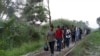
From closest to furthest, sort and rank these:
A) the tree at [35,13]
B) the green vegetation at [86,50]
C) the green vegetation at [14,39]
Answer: the green vegetation at [14,39], the green vegetation at [86,50], the tree at [35,13]

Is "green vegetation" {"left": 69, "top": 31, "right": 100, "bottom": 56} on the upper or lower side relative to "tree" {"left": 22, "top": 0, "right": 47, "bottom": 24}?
lower

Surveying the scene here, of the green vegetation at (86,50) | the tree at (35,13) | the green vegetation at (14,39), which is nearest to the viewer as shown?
the green vegetation at (14,39)

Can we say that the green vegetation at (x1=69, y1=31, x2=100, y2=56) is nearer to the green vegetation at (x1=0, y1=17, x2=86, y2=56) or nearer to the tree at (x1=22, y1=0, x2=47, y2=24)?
the green vegetation at (x1=0, y1=17, x2=86, y2=56)

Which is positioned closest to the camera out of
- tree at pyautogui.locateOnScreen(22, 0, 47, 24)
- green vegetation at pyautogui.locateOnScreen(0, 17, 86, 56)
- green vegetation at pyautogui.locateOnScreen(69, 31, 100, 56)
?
green vegetation at pyautogui.locateOnScreen(0, 17, 86, 56)

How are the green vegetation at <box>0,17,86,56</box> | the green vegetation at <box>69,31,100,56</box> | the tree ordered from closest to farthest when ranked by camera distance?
the green vegetation at <box>0,17,86,56</box> → the green vegetation at <box>69,31,100,56</box> → the tree

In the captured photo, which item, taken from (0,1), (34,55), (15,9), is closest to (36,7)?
(15,9)

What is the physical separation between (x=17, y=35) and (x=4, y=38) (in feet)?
6.35

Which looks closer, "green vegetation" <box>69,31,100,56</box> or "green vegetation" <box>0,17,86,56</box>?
"green vegetation" <box>0,17,86,56</box>

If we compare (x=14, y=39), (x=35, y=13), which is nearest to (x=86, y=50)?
(x=14, y=39)

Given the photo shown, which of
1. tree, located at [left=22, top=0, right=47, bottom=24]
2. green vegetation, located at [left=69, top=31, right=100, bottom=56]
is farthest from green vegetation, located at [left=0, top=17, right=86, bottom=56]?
tree, located at [left=22, top=0, right=47, bottom=24]

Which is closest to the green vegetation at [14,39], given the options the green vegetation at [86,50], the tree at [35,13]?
the green vegetation at [86,50]

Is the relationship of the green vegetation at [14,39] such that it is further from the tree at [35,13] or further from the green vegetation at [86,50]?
the tree at [35,13]

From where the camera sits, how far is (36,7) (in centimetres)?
4528

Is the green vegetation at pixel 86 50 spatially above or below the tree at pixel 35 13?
below
